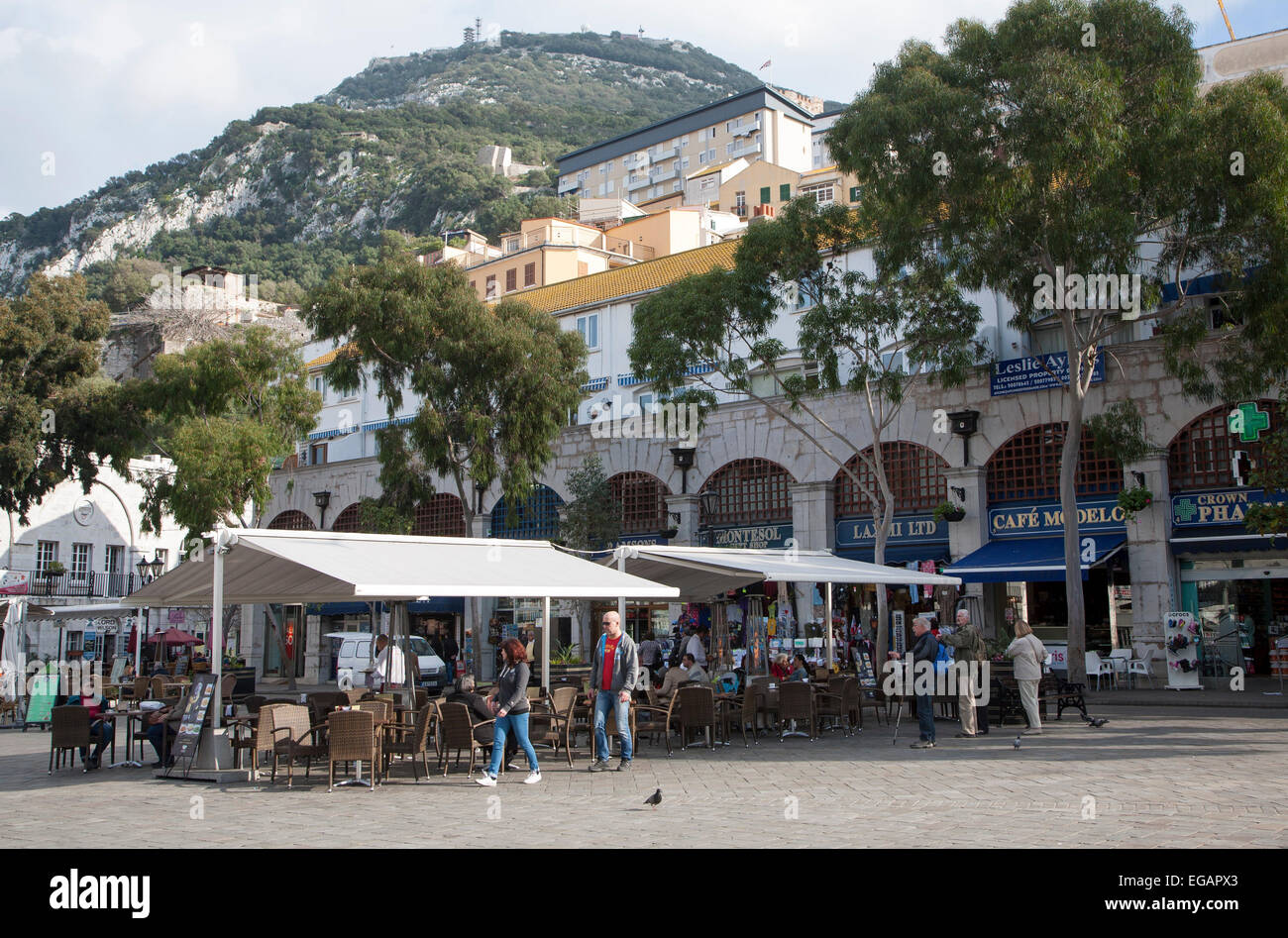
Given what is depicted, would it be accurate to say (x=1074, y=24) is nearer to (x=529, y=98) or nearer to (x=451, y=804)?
(x=451, y=804)

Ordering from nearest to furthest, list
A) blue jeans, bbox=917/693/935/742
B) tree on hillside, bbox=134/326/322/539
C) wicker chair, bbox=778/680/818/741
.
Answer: blue jeans, bbox=917/693/935/742 < wicker chair, bbox=778/680/818/741 < tree on hillside, bbox=134/326/322/539

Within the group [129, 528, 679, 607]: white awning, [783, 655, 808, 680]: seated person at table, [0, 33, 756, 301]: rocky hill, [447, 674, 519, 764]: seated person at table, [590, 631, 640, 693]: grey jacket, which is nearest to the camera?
[129, 528, 679, 607]: white awning

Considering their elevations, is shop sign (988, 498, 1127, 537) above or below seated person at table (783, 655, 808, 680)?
above

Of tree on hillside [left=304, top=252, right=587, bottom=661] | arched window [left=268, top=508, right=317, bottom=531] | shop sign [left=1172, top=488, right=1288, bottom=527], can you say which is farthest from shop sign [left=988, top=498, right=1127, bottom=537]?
arched window [left=268, top=508, right=317, bottom=531]

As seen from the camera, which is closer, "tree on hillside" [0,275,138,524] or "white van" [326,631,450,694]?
"white van" [326,631,450,694]

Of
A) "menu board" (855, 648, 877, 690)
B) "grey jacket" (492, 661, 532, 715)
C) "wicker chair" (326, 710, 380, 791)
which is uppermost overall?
"grey jacket" (492, 661, 532, 715)

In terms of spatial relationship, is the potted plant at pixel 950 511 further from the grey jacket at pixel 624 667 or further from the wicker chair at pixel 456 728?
the wicker chair at pixel 456 728

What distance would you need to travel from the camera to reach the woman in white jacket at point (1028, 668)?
14844 mm

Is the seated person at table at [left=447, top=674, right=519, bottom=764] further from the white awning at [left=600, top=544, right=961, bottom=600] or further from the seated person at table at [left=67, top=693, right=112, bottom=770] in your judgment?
the seated person at table at [left=67, top=693, right=112, bottom=770]

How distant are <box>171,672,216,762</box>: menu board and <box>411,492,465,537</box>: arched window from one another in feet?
75.6

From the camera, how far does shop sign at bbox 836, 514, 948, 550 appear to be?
25.9 metres

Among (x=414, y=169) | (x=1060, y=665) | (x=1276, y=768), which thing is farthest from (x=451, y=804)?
(x=414, y=169)

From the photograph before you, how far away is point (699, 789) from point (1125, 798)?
3851 mm

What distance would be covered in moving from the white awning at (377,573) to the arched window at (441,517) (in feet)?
67.9
